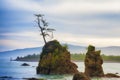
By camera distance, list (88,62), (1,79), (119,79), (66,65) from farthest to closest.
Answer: (66,65), (88,62), (119,79), (1,79)

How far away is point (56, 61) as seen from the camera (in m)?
126

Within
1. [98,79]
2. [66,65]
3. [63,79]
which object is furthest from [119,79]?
[66,65]

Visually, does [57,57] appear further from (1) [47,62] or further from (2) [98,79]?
(2) [98,79]

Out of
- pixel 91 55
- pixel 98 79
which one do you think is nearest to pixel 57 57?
pixel 91 55

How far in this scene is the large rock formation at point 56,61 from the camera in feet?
414

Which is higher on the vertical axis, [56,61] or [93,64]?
[93,64]

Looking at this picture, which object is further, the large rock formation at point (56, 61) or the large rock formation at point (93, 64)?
the large rock formation at point (56, 61)

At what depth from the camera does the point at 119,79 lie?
349 ft

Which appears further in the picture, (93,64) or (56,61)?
(56,61)

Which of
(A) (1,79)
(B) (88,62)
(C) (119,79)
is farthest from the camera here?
(B) (88,62)

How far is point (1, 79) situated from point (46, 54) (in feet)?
99.8

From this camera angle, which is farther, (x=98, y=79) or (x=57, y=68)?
(x=57, y=68)

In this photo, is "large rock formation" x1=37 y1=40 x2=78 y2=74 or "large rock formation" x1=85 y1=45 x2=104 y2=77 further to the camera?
"large rock formation" x1=37 y1=40 x2=78 y2=74

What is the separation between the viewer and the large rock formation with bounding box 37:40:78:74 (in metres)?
126
